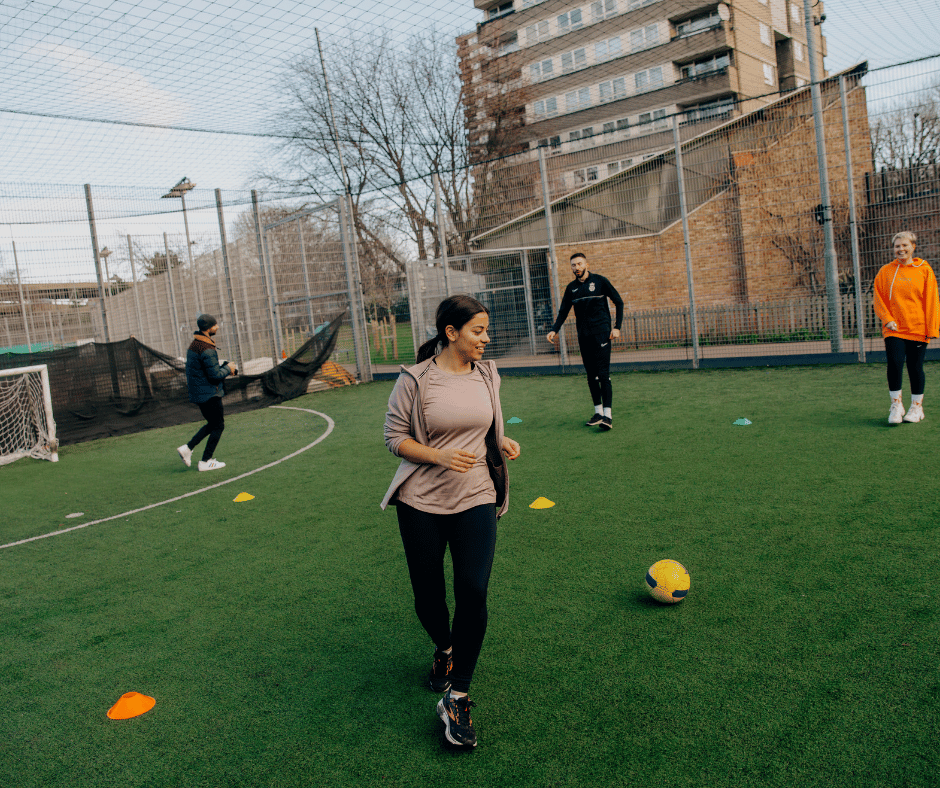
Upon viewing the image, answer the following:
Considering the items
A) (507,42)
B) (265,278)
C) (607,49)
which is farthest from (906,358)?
(607,49)

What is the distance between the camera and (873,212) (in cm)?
1162

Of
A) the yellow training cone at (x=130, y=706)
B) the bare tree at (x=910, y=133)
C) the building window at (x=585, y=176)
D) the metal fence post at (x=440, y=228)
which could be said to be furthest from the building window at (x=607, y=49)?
the yellow training cone at (x=130, y=706)

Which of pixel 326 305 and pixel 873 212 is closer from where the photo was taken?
pixel 873 212

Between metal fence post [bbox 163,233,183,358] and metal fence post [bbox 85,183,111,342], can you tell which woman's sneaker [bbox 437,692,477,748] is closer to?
metal fence post [bbox 85,183,111,342]

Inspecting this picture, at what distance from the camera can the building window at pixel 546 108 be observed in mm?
47781

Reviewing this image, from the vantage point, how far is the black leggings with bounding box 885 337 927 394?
7379 millimetres

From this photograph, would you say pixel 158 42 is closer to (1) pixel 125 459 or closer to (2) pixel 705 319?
(1) pixel 125 459

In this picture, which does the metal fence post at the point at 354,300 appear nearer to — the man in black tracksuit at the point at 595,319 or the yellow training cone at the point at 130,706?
the man in black tracksuit at the point at 595,319

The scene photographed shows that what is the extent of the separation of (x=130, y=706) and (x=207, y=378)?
5.86 m

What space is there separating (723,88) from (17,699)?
151 feet

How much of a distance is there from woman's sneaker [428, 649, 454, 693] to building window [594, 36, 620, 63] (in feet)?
156

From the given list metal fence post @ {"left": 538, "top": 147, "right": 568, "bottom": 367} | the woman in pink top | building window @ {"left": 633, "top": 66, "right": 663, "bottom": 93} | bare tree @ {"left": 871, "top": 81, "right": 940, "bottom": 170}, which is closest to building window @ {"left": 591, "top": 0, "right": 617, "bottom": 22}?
building window @ {"left": 633, "top": 66, "right": 663, "bottom": 93}

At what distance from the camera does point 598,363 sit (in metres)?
8.80

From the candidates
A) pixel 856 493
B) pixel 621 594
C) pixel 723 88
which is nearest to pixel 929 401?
pixel 856 493
